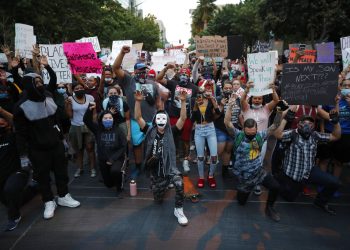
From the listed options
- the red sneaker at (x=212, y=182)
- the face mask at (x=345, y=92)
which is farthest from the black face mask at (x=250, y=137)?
the face mask at (x=345, y=92)

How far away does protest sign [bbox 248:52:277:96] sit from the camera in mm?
5539

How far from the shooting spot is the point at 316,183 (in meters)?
5.05

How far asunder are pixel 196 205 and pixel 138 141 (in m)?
1.60

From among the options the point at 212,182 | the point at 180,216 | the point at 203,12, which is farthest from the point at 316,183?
the point at 203,12

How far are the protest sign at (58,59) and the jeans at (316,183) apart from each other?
4655mm

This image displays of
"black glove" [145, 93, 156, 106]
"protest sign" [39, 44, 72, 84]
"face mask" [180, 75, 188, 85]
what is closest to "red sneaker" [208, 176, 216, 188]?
"black glove" [145, 93, 156, 106]

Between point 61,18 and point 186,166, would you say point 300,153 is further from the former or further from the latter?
point 61,18

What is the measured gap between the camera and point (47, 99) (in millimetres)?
5027

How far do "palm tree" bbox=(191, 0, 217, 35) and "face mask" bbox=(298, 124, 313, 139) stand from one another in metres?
60.0

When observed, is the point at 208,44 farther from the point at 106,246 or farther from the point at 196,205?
the point at 106,246

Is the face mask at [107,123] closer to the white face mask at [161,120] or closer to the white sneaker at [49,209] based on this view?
the white face mask at [161,120]

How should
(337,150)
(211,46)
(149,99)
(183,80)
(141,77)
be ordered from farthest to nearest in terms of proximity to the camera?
(211,46) < (183,80) < (141,77) < (149,99) < (337,150)

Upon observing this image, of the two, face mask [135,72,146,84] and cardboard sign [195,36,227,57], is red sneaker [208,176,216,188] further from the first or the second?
cardboard sign [195,36,227,57]

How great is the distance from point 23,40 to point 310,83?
19.9 feet
